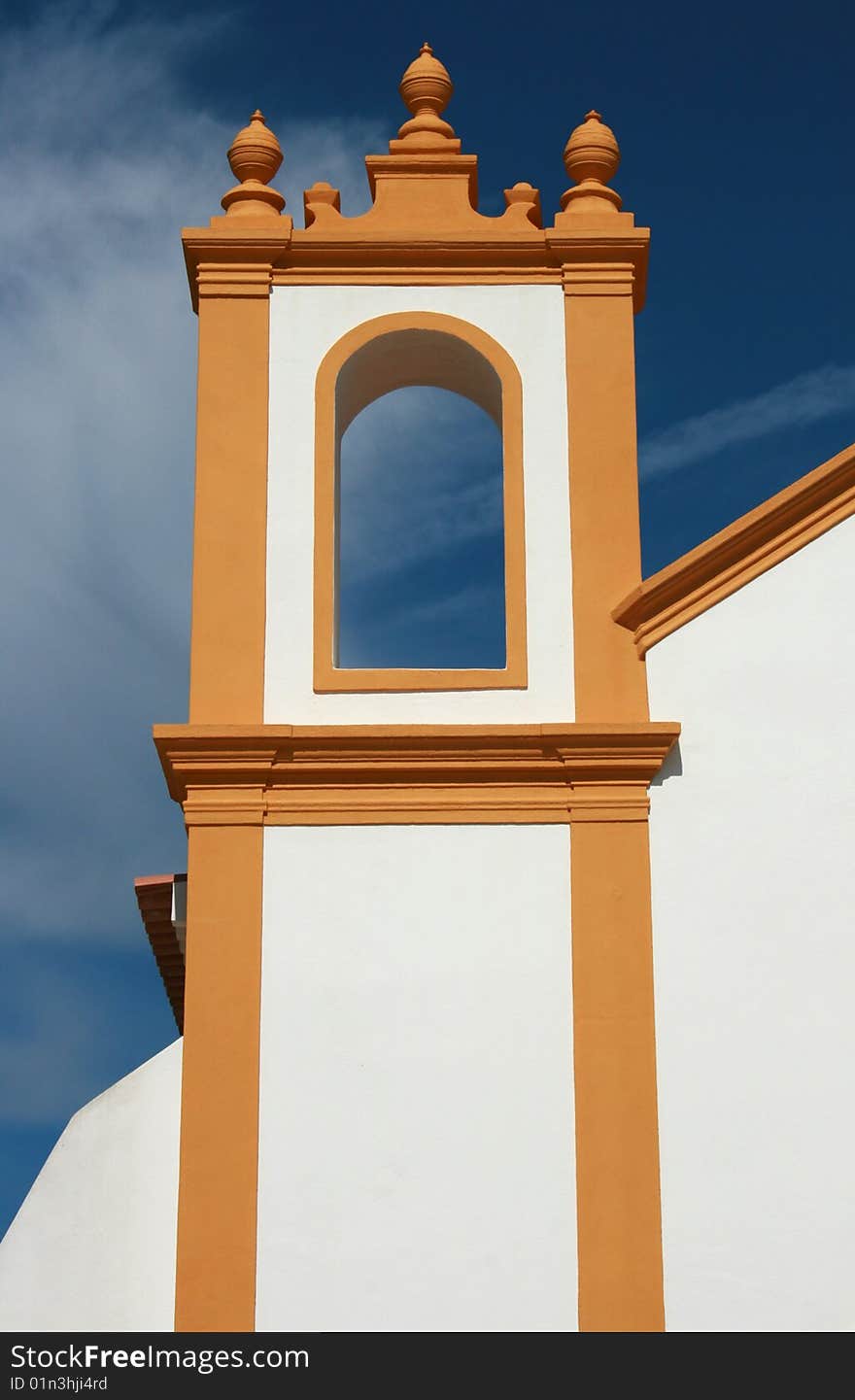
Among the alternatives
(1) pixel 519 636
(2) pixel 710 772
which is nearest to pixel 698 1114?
(2) pixel 710 772

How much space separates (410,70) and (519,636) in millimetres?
3692

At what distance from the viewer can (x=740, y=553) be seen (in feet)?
37.2

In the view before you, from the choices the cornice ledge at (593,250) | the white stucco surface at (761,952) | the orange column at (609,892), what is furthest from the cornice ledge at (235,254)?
the white stucco surface at (761,952)

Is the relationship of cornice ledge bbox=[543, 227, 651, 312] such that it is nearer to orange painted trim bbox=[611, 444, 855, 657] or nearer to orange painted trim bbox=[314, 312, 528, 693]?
orange painted trim bbox=[314, 312, 528, 693]

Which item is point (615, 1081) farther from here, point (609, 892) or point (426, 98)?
point (426, 98)

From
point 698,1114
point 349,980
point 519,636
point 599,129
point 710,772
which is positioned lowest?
point 698,1114

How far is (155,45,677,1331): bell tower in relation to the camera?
33.7 ft

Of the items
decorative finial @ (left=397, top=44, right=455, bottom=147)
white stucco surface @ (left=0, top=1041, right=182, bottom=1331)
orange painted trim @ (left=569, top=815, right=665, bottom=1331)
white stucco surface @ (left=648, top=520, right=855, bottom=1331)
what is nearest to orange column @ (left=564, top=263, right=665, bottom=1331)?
orange painted trim @ (left=569, top=815, right=665, bottom=1331)

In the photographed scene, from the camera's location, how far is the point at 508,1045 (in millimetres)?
10562

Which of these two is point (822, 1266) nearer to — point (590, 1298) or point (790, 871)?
point (590, 1298)

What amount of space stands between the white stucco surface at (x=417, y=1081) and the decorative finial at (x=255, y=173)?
3579 millimetres

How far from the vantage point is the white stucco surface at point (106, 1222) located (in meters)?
10.7

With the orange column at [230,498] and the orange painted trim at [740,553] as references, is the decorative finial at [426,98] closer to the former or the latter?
the orange column at [230,498]

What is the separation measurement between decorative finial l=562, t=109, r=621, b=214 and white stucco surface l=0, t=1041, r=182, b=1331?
16.5ft
